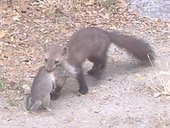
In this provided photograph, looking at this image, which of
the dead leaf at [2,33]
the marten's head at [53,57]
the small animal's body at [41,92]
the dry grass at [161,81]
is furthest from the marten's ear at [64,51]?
the dead leaf at [2,33]

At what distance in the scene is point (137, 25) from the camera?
7.54 m

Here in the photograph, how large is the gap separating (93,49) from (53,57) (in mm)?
677

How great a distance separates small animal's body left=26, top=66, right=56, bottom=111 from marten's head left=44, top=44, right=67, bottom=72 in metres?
0.10

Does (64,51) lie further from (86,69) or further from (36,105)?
(86,69)

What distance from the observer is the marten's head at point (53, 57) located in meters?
5.22

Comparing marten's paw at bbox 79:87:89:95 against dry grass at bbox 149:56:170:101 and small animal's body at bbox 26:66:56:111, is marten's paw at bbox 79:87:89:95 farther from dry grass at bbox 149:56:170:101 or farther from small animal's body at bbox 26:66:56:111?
dry grass at bbox 149:56:170:101

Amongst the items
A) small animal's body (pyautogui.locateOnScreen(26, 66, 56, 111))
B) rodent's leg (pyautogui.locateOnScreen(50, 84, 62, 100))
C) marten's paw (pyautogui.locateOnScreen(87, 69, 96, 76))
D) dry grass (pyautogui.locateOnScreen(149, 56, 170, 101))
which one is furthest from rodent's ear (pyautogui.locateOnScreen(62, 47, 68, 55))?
dry grass (pyautogui.locateOnScreen(149, 56, 170, 101))

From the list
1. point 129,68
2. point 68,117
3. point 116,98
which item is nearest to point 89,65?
point 129,68

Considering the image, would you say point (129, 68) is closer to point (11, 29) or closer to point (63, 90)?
point (63, 90)

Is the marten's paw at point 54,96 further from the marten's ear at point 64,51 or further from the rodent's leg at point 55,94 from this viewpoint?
the marten's ear at point 64,51

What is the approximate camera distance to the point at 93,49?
5.79 meters

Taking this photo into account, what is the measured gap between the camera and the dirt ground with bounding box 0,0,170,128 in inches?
203

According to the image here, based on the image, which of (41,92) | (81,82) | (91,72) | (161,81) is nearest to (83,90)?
(81,82)

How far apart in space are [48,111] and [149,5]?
3229mm
